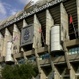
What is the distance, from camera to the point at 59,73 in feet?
167

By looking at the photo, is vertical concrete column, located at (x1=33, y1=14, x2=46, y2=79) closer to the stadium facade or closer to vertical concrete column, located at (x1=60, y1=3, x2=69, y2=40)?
the stadium facade

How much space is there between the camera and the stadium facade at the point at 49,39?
157 feet

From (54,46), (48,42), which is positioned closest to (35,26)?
(48,42)

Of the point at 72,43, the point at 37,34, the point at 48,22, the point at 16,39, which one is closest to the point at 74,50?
the point at 72,43

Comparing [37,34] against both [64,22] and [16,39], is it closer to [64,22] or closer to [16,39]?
[64,22]

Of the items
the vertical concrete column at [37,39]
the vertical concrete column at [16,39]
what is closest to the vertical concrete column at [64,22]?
the vertical concrete column at [37,39]

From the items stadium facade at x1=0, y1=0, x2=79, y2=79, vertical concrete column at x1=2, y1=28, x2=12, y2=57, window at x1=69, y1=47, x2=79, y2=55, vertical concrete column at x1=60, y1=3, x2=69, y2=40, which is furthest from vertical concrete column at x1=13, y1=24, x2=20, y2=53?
window at x1=69, y1=47, x2=79, y2=55

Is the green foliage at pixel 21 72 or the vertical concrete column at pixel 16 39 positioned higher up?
the vertical concrete column at pixel 16 39

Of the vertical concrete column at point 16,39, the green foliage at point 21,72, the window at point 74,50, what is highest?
the vertical concrete column at point 16,39

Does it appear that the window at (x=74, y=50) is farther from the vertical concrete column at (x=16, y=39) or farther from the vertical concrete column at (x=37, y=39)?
the vertical concrete column at (x=16, y=39)

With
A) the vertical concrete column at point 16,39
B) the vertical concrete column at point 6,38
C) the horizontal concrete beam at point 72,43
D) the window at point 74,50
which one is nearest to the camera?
the horizontal concrete beam at point 72,43

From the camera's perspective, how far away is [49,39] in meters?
53.1

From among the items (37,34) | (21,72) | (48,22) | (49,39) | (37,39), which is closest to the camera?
(21,72)

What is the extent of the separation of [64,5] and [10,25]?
24.1 meters
